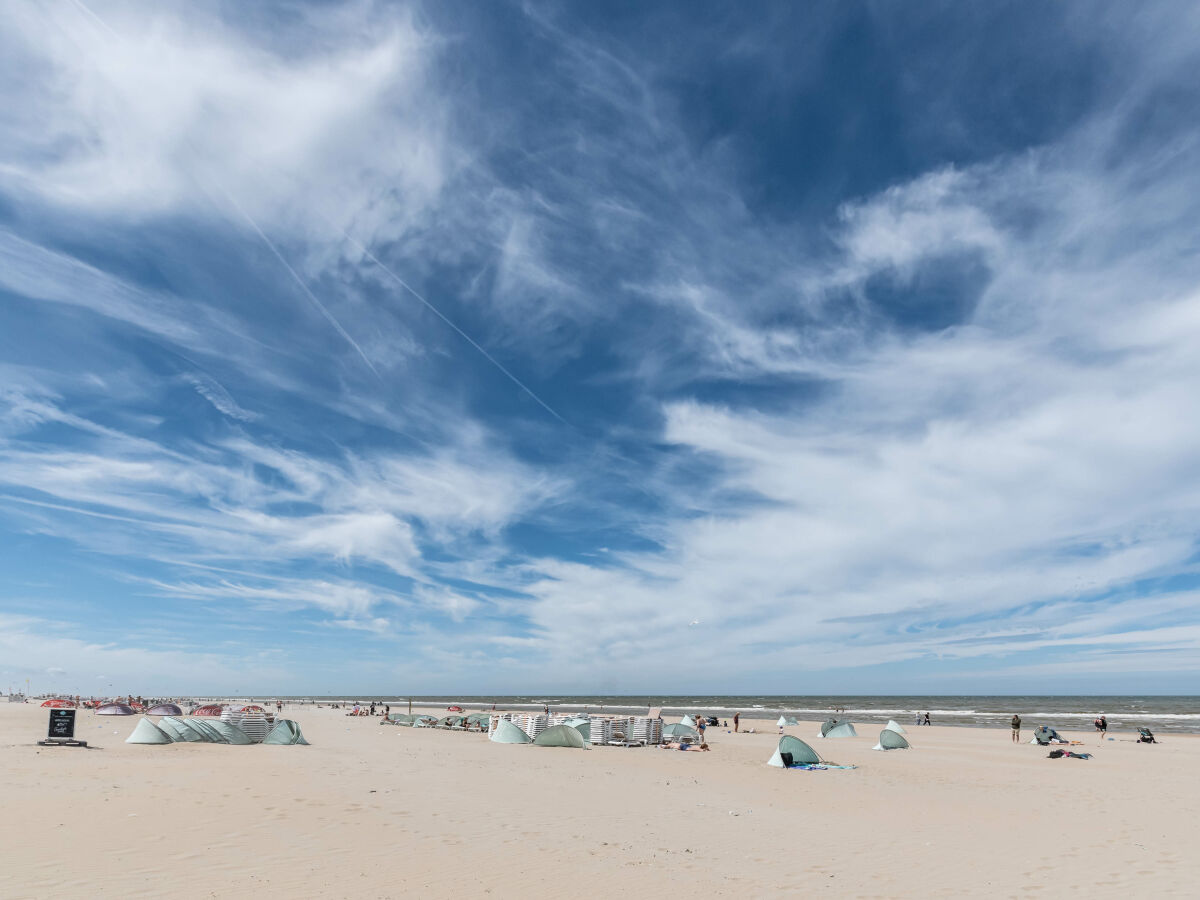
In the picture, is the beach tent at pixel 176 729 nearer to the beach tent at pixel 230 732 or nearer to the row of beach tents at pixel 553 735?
the beach tent at pixel 230 732

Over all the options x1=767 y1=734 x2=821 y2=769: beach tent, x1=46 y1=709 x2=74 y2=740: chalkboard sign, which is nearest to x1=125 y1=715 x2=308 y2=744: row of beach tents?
x1=46 y1=709 x2=74 y2=740: chalkboard sign

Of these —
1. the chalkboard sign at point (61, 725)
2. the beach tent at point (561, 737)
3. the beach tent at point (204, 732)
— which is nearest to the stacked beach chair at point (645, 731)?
the beach tent at point (561, 737)

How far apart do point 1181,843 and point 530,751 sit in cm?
2397

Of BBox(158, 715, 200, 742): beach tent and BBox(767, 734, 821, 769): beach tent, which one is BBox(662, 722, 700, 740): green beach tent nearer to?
BBox(767, 734, 821, 769): beach tent

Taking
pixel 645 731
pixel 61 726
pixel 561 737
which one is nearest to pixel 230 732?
pixel 61 726

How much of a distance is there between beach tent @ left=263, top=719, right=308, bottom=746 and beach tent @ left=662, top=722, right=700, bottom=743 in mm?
18844

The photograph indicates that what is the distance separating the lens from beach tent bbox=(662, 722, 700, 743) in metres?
39.3

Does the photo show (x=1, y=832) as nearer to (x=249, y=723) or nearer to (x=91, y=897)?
(x=91, y=897)

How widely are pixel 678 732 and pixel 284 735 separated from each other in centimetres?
2060

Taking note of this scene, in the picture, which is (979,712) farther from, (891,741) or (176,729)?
(176,729)

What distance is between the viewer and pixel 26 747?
2609 centimetres

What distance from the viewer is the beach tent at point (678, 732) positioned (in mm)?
39312

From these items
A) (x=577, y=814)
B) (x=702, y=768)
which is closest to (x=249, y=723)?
(x=702, y=768)

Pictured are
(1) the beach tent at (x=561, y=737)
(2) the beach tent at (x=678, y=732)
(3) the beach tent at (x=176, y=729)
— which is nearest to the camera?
(3) the beach tent at (x=176, y=729)
